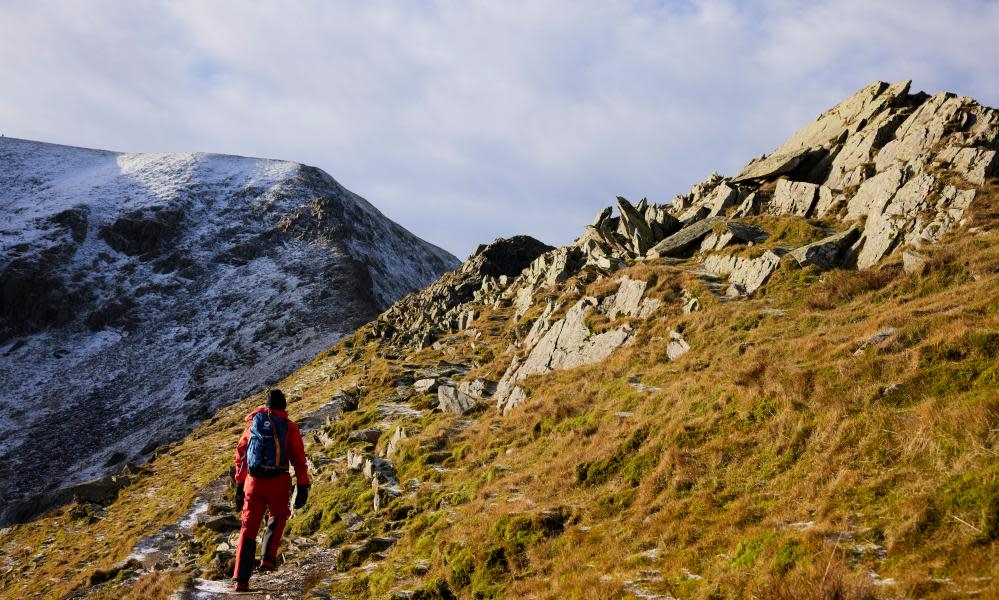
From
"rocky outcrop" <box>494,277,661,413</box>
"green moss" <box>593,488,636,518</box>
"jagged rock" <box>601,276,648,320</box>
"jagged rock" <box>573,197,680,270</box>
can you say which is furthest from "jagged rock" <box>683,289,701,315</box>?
"green moss" <box>593,488,636,518</box>

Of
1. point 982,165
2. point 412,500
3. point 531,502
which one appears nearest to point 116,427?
point 412,500

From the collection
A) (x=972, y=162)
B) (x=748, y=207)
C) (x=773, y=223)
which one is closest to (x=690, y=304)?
(x=773, y=223)

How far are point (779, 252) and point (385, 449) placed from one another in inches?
707

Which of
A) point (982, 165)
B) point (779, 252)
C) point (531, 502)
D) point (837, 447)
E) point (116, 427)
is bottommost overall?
point (116, 427)

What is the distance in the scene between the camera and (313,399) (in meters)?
38.2

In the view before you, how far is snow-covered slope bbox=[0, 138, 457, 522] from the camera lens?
54.5 meters

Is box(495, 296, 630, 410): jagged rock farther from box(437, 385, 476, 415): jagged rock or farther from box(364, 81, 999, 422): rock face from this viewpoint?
box(437, 385, 476, 415): jagged rock

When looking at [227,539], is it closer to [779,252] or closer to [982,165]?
[779,252]

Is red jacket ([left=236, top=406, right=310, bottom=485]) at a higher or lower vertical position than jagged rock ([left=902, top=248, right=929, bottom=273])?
lower

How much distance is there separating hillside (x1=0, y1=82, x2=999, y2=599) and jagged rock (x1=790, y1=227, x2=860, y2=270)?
0.47 feet

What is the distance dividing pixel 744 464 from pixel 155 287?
90.0m

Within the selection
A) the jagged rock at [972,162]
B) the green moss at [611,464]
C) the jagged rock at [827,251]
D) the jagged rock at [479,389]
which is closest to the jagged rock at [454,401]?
the jagged rock at [479,389]

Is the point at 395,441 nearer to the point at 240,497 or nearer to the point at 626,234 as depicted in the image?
the point at 240,497

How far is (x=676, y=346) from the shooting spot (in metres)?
18.6
